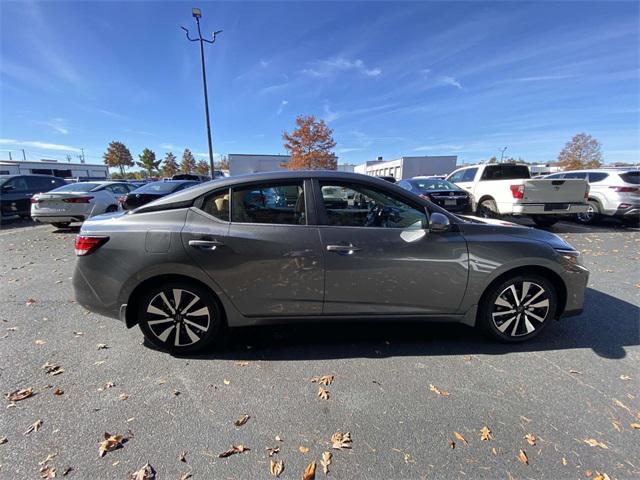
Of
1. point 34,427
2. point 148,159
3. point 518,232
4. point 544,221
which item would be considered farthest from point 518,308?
point 148,159

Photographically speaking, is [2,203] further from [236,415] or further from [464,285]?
[464,285]

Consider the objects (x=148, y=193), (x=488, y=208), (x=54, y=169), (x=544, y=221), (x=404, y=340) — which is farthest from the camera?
(x=54, y=169)

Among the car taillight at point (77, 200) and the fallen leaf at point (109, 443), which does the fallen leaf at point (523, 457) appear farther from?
the car taillight at point (77, 200)

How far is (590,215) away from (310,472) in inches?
457

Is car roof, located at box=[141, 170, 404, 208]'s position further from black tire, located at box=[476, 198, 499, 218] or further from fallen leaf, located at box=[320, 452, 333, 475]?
black tire, located at box=[476, 198, 499, 218]

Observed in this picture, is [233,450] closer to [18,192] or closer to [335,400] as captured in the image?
[335,400]

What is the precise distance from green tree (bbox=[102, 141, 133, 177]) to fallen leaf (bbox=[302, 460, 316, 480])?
73.6 metres

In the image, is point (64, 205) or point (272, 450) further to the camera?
point (64, 205)

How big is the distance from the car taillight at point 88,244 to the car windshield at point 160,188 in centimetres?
616

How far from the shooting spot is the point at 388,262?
8.47ft

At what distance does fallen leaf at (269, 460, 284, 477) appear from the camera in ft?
5.53

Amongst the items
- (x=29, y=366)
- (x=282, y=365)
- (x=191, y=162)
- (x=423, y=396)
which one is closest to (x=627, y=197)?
(x=423, y=396)

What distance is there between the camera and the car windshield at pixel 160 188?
324 inches

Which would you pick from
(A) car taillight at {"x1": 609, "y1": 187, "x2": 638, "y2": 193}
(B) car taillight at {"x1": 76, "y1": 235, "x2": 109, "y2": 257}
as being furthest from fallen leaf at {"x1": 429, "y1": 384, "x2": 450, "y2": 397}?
(A) car taillight at {"x1": 609, "y1": 187, "x2": 638, "y2": 193}
